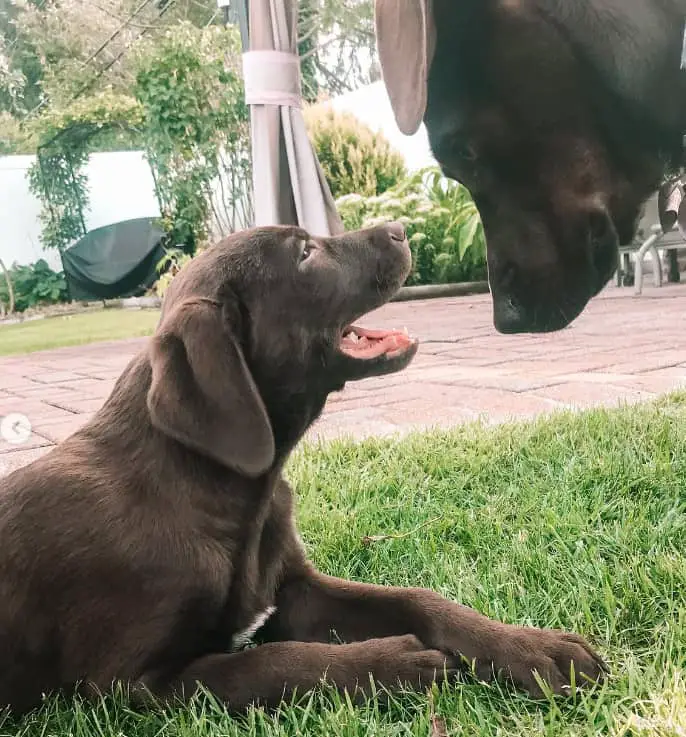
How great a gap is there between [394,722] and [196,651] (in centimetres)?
32

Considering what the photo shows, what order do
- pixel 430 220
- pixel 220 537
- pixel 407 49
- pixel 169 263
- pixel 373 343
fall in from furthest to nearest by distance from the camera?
pixel 430 220 → pixel 169 263 → pixel 407 49 → pixel 373 343 → pixel 220 537

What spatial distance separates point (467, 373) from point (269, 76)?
1.30 metres

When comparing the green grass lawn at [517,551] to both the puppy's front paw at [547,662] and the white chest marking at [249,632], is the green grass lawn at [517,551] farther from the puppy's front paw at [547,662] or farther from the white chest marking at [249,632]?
the white chest marking at [249,632]

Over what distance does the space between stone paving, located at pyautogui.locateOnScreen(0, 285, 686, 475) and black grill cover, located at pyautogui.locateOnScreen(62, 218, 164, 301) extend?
18cm

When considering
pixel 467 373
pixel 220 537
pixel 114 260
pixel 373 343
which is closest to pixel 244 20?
pixel 114 260

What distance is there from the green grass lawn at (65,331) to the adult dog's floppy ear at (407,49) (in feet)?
3.10

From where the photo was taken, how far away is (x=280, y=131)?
224 centimetres

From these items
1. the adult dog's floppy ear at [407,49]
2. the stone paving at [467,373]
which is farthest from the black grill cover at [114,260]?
the adult dog's floppy ear at [407,49]

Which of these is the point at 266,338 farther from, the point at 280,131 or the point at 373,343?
the point at 280,131

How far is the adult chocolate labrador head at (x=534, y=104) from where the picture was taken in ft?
5.74

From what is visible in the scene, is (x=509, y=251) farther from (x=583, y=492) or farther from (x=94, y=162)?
(x=94, y=162)

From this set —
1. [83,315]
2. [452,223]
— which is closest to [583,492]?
[452,223]

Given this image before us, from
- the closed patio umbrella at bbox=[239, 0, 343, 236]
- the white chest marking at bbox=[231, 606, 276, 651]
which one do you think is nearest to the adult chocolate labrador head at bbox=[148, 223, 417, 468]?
the white chest marking at bbox=[231, 606, 276, 651]

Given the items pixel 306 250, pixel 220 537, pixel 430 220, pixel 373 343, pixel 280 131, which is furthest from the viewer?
pixel 430 220
